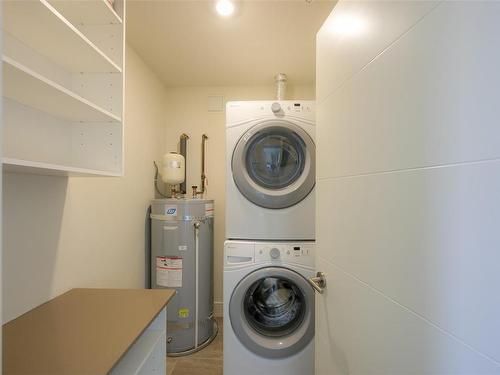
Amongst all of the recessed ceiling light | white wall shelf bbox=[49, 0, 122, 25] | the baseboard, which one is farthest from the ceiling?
the baseboard

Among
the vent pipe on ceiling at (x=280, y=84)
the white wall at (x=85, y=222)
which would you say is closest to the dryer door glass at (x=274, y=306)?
the white wall at (x=85, y=222)

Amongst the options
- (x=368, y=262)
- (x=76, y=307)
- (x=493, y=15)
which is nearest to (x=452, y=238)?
(x=368, y=262)

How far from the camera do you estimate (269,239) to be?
1.65 metres

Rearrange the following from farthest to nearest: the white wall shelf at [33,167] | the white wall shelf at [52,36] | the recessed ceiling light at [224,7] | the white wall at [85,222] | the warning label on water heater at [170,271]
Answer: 1. the warning label on water heater at [170,271]
2. the recessed ceiling light at [224,7]
3. the white wall at [85,222]
4. the white wall shelf at [52,36]
5. the white wall shelf at [33,167]

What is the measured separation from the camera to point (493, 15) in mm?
415

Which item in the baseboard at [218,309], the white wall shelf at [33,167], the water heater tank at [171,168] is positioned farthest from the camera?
the baseboard at [218,309]

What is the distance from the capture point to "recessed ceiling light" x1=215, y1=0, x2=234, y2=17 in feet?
4.70

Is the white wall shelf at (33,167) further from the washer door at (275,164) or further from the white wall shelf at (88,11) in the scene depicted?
the washer door at (275,164)

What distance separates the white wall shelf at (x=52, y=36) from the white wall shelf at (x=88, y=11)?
0.15 m

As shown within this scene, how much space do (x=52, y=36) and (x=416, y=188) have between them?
1279mm

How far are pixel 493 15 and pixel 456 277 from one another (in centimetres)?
46

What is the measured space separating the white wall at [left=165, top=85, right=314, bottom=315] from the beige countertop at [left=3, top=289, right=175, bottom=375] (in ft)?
4.71

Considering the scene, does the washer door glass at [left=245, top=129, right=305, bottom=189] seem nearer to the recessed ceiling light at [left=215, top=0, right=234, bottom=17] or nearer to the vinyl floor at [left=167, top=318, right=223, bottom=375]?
the recessed ceiling light at [left=215, top=0, right=234, bottom=17]

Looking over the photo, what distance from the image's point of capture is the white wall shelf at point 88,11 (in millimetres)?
→ 1011
